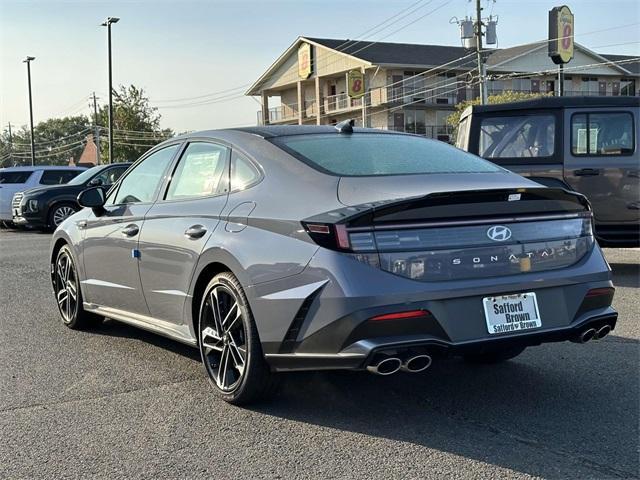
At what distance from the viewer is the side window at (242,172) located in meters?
4.07

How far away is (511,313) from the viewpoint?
3514mm

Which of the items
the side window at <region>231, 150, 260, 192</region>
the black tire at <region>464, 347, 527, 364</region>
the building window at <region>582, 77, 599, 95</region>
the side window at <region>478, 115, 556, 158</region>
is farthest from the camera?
the building window at <region>582, 77, 599, 95</region>

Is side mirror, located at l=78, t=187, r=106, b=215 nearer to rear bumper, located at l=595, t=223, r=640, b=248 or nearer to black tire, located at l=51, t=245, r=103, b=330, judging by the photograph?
black tire, located at l=51, t=245, r=103, b=330

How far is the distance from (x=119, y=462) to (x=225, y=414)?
72cm

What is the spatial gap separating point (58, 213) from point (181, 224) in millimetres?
13421

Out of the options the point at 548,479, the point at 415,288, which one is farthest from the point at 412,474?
the point at 415,288

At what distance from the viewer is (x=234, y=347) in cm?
393

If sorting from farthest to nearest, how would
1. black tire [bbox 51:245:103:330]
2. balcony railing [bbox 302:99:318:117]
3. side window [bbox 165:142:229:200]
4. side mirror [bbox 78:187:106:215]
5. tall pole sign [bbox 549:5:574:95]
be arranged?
balcony railing [bbox 302:99:318:117], tall pole sign [bbox 549:5:574:95], black tire [bbox 51:245:103:330], side mirror [bbox 78:187:106:215], side window [bbox 165:142:229:200]

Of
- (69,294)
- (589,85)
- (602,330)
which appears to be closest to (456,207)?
(602,330)

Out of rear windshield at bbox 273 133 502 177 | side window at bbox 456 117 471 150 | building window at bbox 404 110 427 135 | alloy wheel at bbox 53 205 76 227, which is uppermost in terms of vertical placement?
building window at bbox 404 110 427 135

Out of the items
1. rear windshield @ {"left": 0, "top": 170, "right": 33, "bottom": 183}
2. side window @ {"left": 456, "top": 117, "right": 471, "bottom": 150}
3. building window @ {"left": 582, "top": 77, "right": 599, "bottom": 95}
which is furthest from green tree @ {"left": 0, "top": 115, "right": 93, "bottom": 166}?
side window @ {"left": 456, "top": 117, "right": 471, "bottom": 150}

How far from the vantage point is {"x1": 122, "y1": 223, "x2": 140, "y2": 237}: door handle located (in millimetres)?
4868

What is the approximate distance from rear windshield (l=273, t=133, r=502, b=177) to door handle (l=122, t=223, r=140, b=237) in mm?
1277

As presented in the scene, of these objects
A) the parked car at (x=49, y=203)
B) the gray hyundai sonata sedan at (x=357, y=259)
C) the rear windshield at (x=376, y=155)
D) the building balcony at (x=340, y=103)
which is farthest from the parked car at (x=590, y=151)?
the building balcony at (x=340, y=103)
